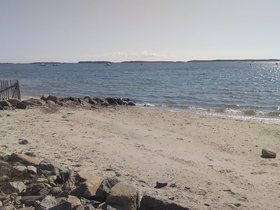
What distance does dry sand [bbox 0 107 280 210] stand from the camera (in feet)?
29.1

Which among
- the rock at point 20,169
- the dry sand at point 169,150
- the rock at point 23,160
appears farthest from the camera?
the rock at point 23,160

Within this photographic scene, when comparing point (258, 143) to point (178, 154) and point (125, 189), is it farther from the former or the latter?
point (125, 189)

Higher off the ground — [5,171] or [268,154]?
[5,171]

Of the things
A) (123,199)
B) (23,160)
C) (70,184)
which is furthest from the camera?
(23,160)

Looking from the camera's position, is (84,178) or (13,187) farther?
(84,178)

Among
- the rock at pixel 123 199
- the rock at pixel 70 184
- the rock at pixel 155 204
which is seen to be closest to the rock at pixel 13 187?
the rock at pixel 70 184

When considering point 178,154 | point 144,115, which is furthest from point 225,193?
point 144,115

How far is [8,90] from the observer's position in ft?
77.4

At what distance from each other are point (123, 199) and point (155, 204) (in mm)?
572

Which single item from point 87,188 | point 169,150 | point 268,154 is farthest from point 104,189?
point 268,154

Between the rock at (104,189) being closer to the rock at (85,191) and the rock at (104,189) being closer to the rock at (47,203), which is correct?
the rock at (85,191)

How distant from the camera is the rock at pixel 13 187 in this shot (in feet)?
25.0

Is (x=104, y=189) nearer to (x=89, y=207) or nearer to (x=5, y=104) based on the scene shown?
(x=89, y=207)

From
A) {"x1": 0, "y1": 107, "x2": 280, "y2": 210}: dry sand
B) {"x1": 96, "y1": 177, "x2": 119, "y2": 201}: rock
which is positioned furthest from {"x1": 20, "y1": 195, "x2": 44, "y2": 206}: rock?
{"x1": 0, "y1": 107, "x2": 280, "y2": 210}: dry sand
